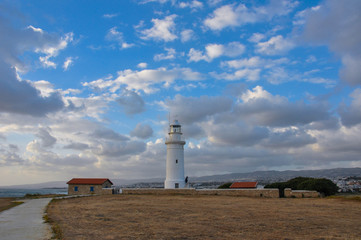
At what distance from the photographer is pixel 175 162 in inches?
1210

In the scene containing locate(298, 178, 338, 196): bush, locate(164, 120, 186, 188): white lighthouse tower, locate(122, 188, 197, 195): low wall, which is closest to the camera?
locate(122, 188, 197, 195): low wall

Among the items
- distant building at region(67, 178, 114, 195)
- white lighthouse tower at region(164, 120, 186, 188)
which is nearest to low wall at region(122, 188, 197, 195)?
white lighthouse tower at region(164, 120, 186, 188)

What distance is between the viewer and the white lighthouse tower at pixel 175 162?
30.4m

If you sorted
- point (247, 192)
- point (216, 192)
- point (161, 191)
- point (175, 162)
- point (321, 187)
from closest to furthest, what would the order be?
point (247, 192), point (216, 192), point (161, 191), point (321, 187), point (175, 162)

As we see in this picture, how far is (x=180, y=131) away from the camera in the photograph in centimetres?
3200

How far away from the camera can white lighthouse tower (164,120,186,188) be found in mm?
30408

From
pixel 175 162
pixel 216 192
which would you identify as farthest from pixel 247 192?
pixel 175 162

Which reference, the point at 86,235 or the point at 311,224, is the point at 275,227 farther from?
the point at 86,235

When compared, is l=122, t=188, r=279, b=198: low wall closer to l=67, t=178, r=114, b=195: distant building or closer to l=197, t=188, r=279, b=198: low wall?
l=197, t=188, r=279, b=198: low wall

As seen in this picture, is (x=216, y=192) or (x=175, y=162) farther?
(x=175, y=162)

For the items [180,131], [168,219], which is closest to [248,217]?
[168,219]

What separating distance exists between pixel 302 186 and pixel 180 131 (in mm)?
13788

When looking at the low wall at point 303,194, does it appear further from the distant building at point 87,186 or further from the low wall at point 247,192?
the distant building at point 87,186

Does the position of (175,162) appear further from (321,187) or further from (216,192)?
(321,187)
